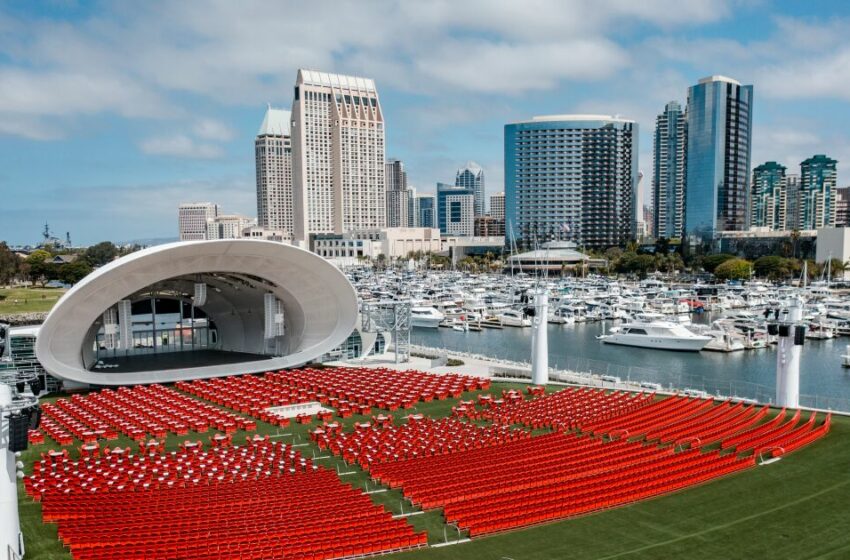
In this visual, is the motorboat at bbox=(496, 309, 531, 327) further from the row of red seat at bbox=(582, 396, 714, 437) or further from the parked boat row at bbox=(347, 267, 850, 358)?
the row of red seat at bbox=(582, 396, 714, 437)

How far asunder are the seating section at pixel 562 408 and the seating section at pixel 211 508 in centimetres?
996

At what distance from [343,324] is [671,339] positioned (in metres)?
34.3

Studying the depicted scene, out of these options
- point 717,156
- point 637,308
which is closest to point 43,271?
point 637,308

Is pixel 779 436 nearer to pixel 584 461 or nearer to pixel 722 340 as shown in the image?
pixel 584 461

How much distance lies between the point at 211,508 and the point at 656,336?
55.4 meters

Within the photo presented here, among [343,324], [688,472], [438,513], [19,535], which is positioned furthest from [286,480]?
[343,324]

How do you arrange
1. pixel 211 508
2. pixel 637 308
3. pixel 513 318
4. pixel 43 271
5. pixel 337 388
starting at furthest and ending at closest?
pixel 43 271 < pixel 637 308 < pixel 513 318 < pixel 337 388 < pixel 211 508

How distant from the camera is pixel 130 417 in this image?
32.9m

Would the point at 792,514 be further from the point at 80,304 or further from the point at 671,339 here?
the point at 671,339

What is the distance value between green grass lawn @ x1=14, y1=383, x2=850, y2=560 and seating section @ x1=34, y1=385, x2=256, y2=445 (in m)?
8.96

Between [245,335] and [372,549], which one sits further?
[245,335]

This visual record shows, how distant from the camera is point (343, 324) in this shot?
48156mm

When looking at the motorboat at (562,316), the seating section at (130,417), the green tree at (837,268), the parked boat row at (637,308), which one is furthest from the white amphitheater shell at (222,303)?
the green tree at (837,268)

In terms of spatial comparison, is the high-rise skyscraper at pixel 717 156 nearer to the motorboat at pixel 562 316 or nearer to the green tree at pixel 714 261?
the green tree at pixel 714 261
